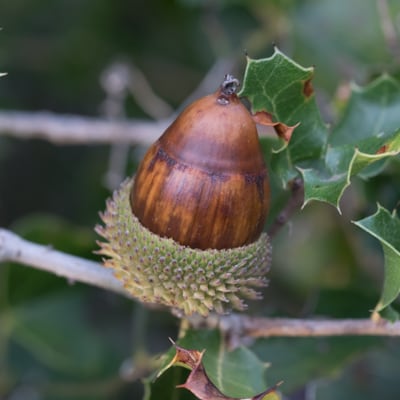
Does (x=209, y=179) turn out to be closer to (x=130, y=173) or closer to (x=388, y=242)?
(x=388, y=242)

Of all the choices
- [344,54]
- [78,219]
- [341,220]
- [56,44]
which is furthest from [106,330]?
[344,54]

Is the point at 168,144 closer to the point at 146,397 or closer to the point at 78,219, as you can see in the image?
the point at 146,397

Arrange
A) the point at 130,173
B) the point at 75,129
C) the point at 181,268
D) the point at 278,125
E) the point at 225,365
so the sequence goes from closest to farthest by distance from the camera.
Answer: the point at 181,268
the point at 278,125
the point at 225,365
the point at 75,129
the point at 130,173

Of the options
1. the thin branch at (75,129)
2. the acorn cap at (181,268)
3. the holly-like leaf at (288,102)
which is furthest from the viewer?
the thin branch at (75,129)

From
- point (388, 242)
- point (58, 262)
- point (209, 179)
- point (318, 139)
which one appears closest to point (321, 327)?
point (388, 242)

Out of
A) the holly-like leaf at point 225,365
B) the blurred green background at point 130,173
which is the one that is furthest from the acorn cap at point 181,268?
the blurred green background at point 130,173

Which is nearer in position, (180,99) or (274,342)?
(274,342)

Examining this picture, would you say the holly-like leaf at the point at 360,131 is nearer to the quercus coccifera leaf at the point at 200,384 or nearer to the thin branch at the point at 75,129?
the quercus coccifera leaf at the point at 200,384
